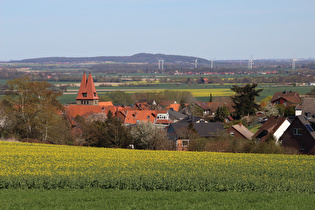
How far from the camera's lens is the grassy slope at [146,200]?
1694 centimetres

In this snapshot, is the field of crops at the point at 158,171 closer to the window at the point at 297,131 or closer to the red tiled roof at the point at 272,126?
the window at the point at 297,131

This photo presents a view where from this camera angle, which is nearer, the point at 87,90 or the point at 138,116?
the point at 138,116

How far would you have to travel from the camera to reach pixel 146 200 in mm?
17938

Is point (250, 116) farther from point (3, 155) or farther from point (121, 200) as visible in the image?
point (121, 200)

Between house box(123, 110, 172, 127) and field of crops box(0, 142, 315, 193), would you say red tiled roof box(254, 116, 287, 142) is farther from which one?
house box(123, 110, 172, 127)

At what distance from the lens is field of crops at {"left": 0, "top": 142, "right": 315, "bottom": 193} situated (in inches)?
816

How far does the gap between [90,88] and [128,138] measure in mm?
49432

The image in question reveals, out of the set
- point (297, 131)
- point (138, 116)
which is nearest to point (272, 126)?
point (297, 131)

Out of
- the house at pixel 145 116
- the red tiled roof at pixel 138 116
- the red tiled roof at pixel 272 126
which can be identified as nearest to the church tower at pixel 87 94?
the house at pixel 145 116

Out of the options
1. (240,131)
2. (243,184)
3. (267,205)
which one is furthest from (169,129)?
(267,205)

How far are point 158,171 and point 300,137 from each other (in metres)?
25.5

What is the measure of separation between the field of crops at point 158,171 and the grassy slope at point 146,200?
119 cm

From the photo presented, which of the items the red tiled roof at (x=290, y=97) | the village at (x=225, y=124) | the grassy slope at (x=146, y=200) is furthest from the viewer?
the red tiled roof at (x=290, y=97)

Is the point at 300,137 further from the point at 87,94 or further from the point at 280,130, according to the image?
the point at 87,94
